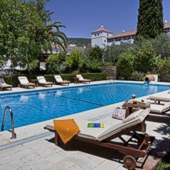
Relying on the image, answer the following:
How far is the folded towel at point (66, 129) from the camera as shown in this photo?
4.62 metres

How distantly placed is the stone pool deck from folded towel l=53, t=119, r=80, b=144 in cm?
30

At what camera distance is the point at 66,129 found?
4.72m

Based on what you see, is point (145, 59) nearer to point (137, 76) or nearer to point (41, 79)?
point (137, 76)

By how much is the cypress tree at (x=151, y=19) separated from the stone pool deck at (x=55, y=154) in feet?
105

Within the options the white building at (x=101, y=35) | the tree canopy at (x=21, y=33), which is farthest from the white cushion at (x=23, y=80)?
the white building at (x=101, y=35)

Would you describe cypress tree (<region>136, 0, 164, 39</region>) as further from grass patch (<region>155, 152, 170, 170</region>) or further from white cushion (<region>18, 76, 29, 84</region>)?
grass patch (<region>155, 152, 170, 170</region>)

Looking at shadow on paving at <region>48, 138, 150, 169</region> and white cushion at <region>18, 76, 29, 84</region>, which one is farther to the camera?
white cushion at <region>18, 76, 29, 84</region>

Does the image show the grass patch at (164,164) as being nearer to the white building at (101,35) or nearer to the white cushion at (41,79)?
the white cushion at (41,79)

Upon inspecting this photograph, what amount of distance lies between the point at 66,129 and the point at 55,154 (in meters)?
0.58

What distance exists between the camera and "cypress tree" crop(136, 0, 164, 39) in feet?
114

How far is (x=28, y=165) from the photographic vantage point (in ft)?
13.1

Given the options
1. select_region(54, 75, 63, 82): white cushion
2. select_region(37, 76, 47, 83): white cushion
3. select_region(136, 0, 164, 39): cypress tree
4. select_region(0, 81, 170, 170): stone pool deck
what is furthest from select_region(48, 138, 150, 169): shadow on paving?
select_region(136, 0, 164, 39): cypress tree

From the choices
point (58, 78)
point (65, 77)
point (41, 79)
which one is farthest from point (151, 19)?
point (41, 79)

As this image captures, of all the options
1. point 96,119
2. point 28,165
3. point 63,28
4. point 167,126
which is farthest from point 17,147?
point 63,28
